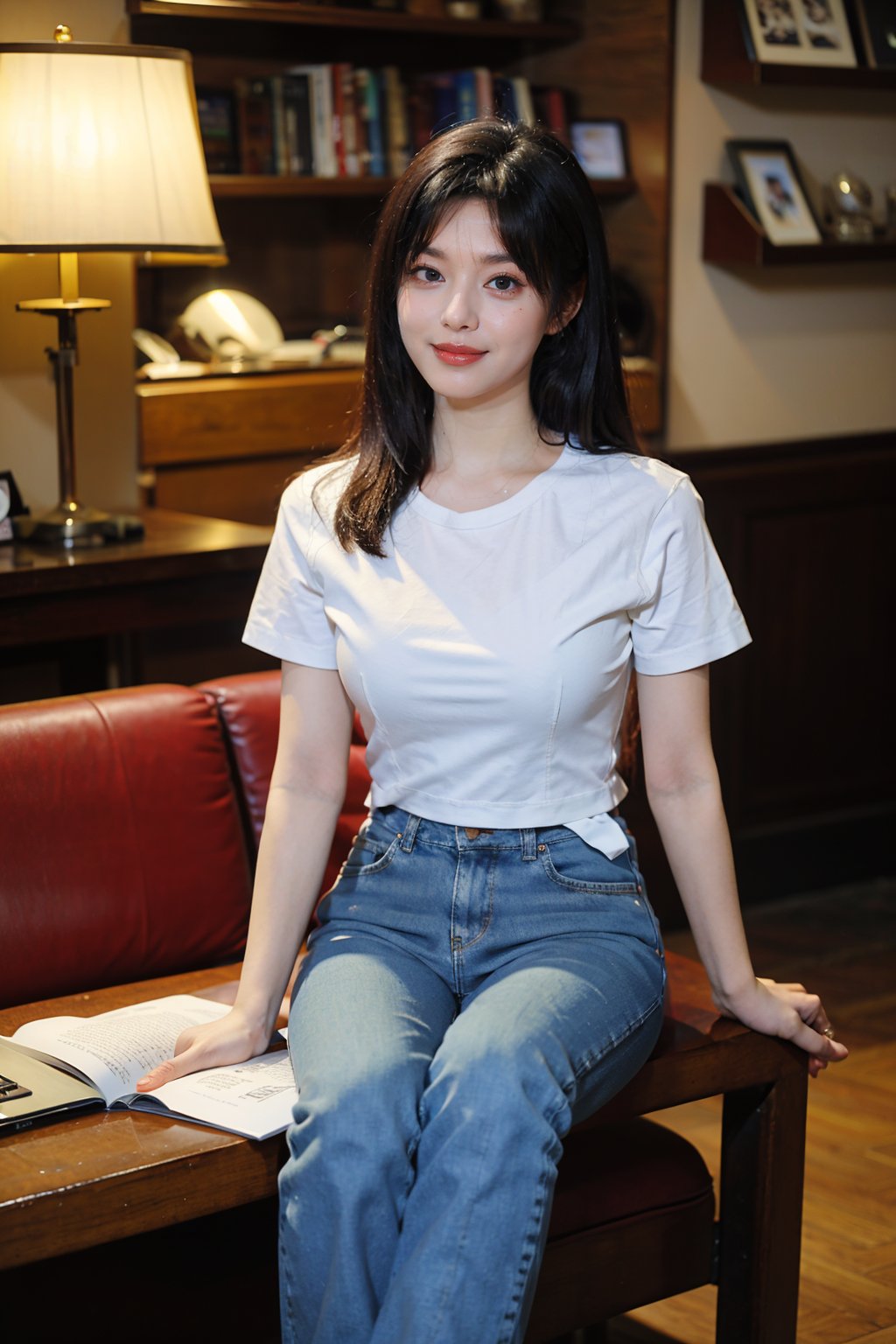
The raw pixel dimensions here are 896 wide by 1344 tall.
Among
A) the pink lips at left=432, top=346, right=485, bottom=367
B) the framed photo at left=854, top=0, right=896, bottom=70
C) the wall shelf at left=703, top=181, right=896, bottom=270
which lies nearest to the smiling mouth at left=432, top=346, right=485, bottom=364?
the pink lips at left=432, top=346, right=485, bottom=367

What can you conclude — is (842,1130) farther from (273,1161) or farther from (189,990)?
(273,1161)

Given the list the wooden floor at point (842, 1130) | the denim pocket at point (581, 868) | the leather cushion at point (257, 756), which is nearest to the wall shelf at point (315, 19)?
the leather cushion at point (257, 756)

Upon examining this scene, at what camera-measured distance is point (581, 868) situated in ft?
5.30

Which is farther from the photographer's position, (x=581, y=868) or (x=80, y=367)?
(x=80, y=367)

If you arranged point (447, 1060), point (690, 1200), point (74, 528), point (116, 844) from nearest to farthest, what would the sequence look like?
point (447, 1060), point (690, 1200), point (116, 844), point (74, 528)

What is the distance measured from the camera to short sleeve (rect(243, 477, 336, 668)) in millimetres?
1713

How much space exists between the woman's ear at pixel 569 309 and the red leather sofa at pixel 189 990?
0.65 metres

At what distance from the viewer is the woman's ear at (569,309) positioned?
168 cm

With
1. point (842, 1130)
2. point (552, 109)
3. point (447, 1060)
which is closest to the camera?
point (447, 1060)

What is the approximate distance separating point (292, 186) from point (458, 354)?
5.45 feet

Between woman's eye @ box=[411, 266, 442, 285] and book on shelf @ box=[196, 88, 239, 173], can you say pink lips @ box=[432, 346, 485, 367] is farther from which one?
book on shelf @ box=[196, 88, 239, 173]

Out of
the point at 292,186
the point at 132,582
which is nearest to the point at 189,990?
the point at 132,582

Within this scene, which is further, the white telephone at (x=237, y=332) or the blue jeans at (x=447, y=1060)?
the white telephone at (x=237, y=332)

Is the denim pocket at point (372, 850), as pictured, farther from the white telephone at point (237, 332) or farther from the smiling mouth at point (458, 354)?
the white telephone at point (237, 332)
